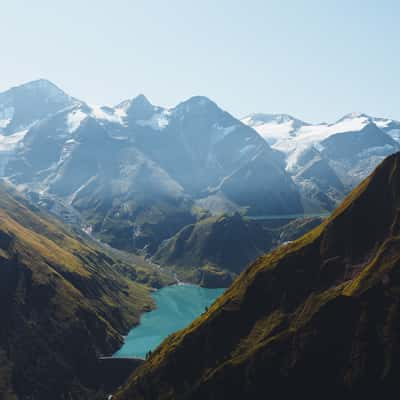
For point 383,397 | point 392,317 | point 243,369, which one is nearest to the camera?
point 383,397

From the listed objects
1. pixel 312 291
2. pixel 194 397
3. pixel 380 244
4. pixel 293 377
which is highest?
pixel 380 244

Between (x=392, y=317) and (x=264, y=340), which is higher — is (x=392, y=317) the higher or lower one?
the higher one

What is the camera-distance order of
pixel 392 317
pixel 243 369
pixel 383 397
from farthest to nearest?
pixel 243 369 → pixel 392 317 → pixel 383 397

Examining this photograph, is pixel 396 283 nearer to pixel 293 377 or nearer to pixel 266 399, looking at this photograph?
pixel 293 377

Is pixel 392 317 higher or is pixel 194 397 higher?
pixel 392 317

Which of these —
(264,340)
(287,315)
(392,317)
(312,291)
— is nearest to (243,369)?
(264,340)

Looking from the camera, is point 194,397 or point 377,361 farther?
point 194,397

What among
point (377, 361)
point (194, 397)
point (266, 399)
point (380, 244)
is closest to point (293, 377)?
point (266, 399)

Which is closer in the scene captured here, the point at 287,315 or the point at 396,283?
the point at 396,283

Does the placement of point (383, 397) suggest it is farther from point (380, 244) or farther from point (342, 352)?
point (380, 244)
